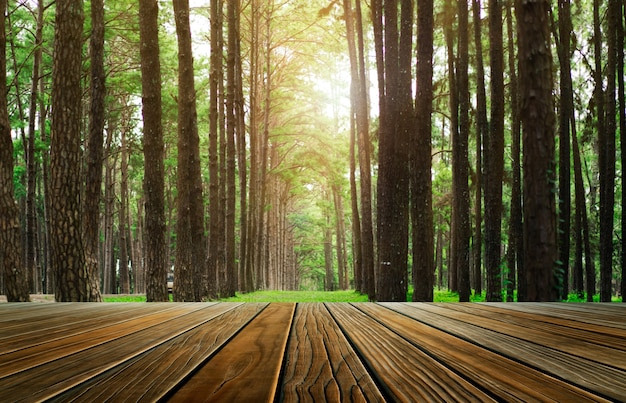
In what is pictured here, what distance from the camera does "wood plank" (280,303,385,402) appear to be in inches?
49.2

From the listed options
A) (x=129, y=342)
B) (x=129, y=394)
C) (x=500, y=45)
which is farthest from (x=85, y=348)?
(x=500, y=45)

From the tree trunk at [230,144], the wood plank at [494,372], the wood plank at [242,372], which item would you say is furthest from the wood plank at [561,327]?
the tree trunk at [230,144]

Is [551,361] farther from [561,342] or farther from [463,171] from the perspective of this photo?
[463,171]

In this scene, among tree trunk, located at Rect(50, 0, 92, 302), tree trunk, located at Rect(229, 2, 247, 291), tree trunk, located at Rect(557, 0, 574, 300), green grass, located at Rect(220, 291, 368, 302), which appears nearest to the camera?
tree trunk, located at Rect(50, 0, 92, 302)

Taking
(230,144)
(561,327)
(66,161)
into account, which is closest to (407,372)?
(561,327)

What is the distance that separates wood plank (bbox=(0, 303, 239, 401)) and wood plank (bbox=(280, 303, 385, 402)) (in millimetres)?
572

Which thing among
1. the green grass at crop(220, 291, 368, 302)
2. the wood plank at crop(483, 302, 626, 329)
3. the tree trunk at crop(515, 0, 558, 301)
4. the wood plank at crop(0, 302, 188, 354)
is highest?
the tree trunk at crop(515, 0, 558, 301)

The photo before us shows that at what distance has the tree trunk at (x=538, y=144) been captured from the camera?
5.54 meters

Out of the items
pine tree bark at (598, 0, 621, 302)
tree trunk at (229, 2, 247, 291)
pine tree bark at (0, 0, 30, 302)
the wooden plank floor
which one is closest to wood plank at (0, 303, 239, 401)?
the wooden plank floor

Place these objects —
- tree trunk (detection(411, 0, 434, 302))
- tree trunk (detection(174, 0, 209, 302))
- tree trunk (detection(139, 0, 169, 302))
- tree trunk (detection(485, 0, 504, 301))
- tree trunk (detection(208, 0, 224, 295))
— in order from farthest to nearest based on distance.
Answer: tree trunk (detection(208, 0, 224, 295))
tree trunk (detection(485, 0, 504, 301))
tree trunk (detection(174, 0, 209, 302))
tree trunk (detection(139, 0, 169, 302))
tree trunk (detection(411, 0, 434, 302))

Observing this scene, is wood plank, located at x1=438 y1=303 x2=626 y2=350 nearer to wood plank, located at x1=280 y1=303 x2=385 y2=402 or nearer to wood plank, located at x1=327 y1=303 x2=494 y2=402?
wood plank, located at x1=327 y1=303 x2=494 y2=402

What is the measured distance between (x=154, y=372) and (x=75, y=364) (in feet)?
1.10

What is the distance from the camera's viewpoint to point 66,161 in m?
7.68

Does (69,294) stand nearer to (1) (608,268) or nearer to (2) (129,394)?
(2) (129,394)
